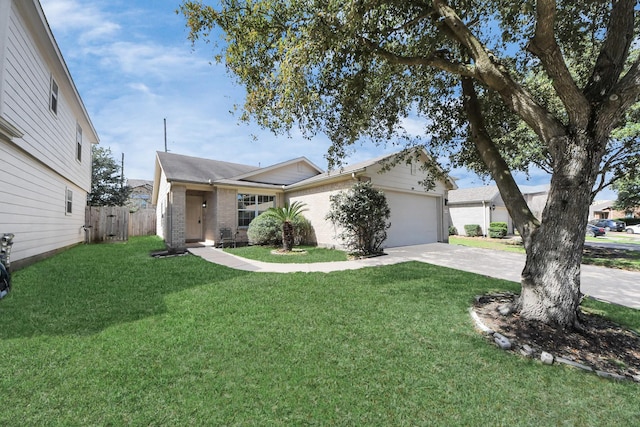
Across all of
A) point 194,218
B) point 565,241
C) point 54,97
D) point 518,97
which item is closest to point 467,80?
point 518,97

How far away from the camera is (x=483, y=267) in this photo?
7855 mm

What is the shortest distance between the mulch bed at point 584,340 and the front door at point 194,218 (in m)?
14.7

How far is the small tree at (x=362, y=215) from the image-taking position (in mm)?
9695

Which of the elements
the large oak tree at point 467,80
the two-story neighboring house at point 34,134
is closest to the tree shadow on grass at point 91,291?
the two-story neighboring house at point 34,134

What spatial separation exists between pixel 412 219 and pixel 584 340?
9697 mm

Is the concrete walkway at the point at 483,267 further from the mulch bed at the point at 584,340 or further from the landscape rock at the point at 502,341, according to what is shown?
the landscape rock at the point at 502,341

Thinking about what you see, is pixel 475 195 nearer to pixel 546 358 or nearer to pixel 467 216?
pixel 467 216

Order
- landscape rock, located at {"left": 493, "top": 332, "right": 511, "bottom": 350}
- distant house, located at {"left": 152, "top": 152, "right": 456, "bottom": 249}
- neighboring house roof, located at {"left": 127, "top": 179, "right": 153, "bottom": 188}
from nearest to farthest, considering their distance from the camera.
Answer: landscape rock, located at {"left": 493, "top": 332, "right": 511, "bottom": 350} < distant house, located at {"left": 152, "top": 152, "right": 456, "bottom": 249} < neighboring house roof, located at {"left": 127, "top": 179, "right": 153, "bottom": 188}

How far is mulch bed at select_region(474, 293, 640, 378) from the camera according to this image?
2969 millimetres

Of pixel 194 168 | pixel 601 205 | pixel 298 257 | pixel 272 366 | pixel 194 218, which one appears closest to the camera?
pixel 272 366

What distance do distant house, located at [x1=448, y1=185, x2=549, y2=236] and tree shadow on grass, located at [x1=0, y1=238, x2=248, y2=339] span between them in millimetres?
21700

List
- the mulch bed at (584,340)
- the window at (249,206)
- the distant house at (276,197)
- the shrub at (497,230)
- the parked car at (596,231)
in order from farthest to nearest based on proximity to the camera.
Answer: the parked car at (596,231) < the shrub at (497,230) < the window at (249,206) < the distant house at (276,197) < the mulch bed at (584,340)

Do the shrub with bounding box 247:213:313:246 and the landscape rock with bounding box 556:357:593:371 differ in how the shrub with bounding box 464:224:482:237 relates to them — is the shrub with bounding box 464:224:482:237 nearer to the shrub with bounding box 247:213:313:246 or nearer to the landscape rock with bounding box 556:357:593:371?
the shrub with bounding box 247:213:313:246

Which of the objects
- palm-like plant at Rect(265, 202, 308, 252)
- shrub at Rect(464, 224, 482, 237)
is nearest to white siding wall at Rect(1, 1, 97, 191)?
palm-like plant at Rect(265, 202, 308, 252)
